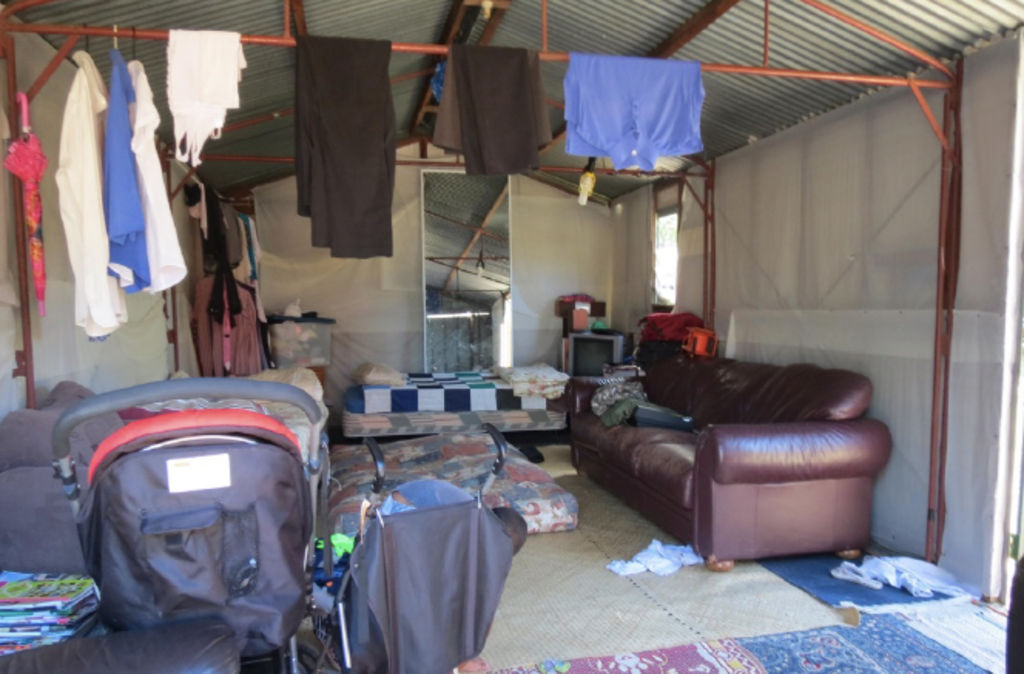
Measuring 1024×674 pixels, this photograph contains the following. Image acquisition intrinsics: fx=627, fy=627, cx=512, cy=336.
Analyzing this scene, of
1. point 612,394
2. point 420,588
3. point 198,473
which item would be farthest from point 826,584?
point 198,473

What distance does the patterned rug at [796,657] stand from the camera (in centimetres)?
226

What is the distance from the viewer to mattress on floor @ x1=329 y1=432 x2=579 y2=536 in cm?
359

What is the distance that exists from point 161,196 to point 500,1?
228 centimetres

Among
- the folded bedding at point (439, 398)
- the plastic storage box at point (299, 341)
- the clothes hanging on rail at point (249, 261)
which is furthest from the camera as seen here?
the plastic storage box at point (299, 341)

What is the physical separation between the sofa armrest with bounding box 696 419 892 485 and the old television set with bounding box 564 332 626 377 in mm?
3155

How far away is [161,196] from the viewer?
2.50 metres

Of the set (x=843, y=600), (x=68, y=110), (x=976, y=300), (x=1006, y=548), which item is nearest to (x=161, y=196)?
(x=68, y=110)

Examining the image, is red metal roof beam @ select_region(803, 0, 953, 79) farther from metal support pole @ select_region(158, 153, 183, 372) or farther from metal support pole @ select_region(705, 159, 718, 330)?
metal support pole @ select_region(158, 153, 183, 372)

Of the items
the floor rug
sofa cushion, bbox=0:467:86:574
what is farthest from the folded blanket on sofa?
sofa cushion, bbox=0:467:86:574

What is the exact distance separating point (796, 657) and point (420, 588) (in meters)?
1.59

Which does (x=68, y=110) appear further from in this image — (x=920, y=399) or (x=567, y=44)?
(x=920, y=399)

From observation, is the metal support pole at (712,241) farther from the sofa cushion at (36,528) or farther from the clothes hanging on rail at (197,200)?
the sofa cushion at (36,528)

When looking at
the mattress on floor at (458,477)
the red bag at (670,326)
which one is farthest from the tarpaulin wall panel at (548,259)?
the mattress on floor at (458,477)

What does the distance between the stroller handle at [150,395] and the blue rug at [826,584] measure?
2.61 meters
